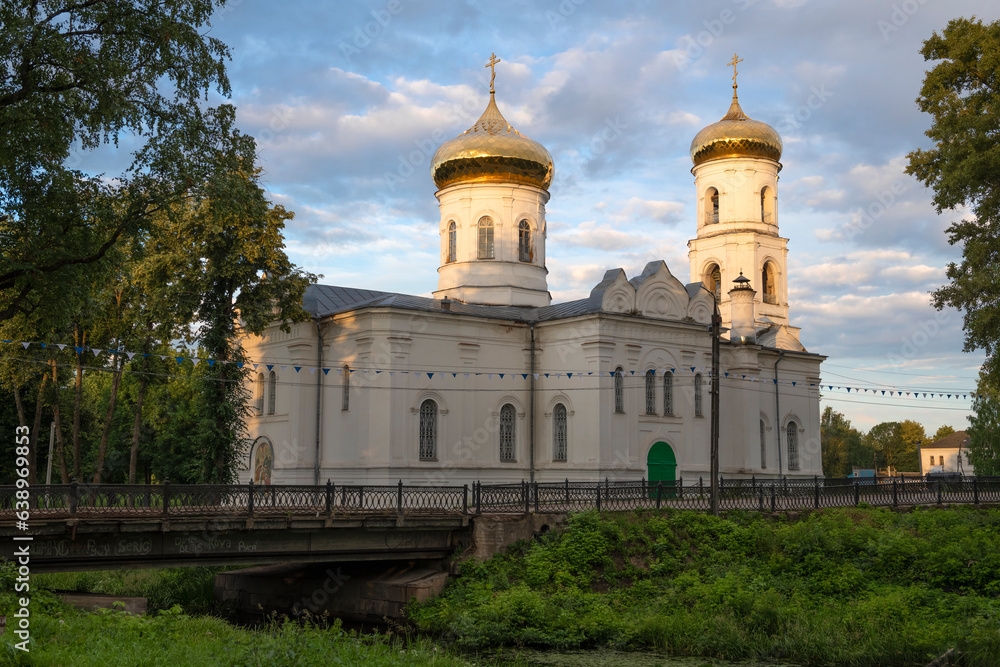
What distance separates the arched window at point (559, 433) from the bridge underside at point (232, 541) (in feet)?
27.0

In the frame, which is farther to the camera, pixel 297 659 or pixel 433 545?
pixel 433 545

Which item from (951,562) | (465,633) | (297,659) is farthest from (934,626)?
(297,659)

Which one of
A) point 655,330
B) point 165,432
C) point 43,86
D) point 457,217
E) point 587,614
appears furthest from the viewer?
point 165,432

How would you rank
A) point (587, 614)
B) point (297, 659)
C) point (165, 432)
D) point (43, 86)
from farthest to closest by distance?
point (165, 432), point (587, 614), point (43, 86), point (297, 659)

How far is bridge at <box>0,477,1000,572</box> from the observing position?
51.0ft

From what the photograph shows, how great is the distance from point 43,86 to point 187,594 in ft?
45.2

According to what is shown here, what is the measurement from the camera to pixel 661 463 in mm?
29000

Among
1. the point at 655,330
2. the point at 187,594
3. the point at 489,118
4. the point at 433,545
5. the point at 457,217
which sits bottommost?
the point at 187,594

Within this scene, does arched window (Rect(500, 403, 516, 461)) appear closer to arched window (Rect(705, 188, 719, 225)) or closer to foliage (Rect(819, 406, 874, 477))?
arched window (Rect(705, 188, 719, 225))

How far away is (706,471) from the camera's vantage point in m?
30.1

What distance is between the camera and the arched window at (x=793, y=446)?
35688mm

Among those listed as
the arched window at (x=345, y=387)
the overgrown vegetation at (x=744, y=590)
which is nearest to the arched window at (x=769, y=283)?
the overgrown vegetation at (x=744, y=590)

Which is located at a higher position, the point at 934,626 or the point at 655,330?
the point at 655,330

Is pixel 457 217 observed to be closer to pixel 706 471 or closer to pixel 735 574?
pixel 706 471
